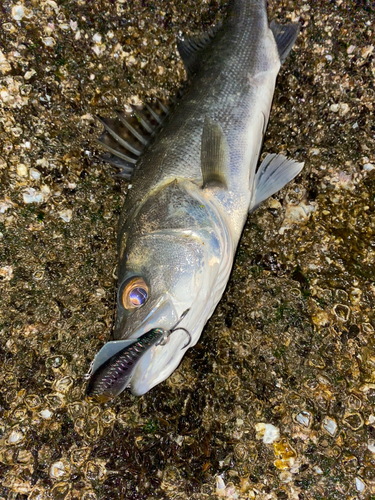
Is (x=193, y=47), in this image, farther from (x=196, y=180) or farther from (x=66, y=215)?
(x=66, y=215)

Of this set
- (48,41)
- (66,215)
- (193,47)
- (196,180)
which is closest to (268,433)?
(196,180)

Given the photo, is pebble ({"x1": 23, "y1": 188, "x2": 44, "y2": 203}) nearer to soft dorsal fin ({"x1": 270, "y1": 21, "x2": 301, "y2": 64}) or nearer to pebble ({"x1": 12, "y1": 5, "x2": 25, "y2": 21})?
pebble ({"x1": 12, "y1": 5, "x2": 25, "y2": 21})

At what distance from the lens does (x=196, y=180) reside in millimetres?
2057

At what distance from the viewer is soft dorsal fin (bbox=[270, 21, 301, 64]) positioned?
2.54 meters

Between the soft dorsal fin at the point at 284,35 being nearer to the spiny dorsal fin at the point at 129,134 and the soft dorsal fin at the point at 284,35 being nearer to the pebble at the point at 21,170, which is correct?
the spiny dorsal fin at the point at 129,134

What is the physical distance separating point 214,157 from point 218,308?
107 cm

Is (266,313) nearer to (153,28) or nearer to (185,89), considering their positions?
(185,89)

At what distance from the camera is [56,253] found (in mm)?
2414

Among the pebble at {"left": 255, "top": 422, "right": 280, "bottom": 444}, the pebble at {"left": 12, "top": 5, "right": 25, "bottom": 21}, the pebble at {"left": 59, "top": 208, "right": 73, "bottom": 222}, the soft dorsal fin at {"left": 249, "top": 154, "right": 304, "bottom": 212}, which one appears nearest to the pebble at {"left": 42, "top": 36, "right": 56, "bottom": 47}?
the pebble at {"left": 12, "top": 5, "right": 25, "bottom": 21}

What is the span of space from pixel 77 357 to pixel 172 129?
1.73 m

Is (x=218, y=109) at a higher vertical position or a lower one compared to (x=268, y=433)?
higher

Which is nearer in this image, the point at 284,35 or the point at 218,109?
the point at 218,109

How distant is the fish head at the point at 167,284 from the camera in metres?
1.64

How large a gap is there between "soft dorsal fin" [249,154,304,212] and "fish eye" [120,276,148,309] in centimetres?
103
